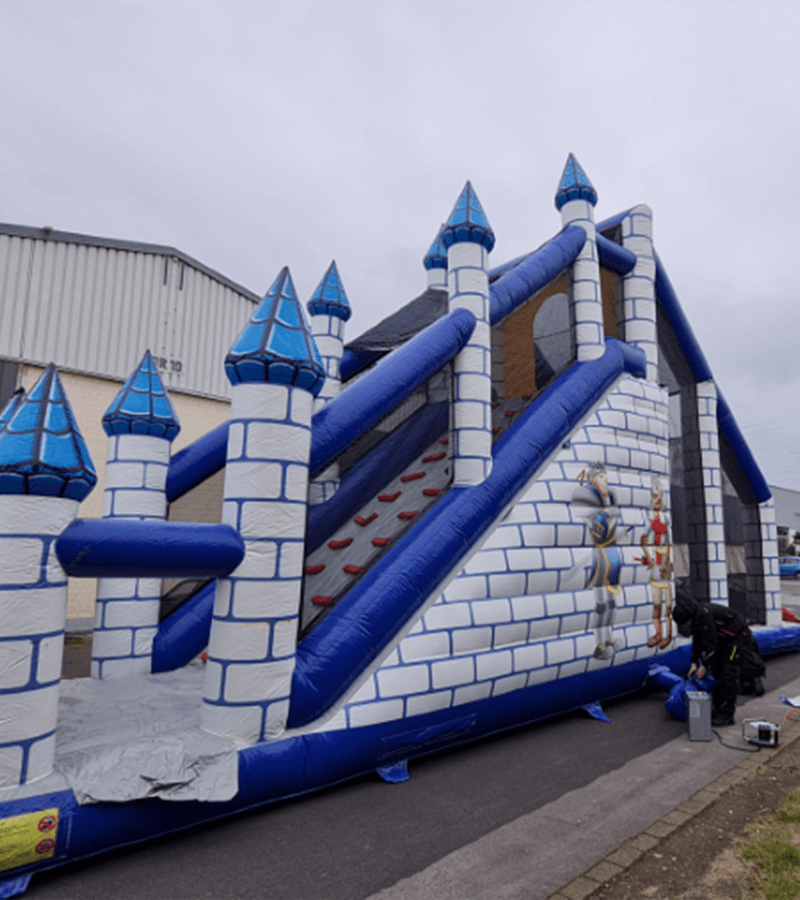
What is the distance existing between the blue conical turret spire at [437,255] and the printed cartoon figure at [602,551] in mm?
4018

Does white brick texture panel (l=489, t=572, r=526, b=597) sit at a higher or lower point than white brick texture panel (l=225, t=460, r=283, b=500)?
lower

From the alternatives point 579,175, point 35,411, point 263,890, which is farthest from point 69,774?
point 579,175

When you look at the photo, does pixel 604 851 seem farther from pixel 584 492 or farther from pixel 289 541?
pixel 584 492

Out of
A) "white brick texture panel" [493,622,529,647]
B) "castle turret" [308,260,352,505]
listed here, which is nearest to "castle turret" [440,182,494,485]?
"white brick texture panel" [493,622,529,647]

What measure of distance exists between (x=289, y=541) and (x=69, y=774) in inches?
59.8

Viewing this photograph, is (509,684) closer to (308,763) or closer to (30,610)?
(308,763)

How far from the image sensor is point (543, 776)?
4250 millimetres

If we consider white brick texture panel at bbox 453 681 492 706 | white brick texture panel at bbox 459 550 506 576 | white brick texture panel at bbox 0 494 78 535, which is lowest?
white brick texture panel at bbox 453 681 492 706

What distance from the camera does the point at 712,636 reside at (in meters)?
5.84

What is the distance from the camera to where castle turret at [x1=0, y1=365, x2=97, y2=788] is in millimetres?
2861

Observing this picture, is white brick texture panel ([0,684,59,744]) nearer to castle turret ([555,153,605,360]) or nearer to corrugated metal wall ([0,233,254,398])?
castle turret ([555,153,605,360])

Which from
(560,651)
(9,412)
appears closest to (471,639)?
(560,651)

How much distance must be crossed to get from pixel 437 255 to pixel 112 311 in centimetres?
571

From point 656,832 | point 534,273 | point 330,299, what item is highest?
point 330,299
